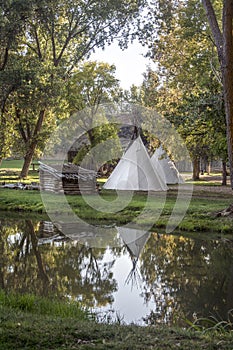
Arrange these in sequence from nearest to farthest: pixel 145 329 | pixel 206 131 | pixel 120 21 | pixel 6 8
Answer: pixel 145 329 → pixel 206 131 → pixel 6 8 → pixel 120 21

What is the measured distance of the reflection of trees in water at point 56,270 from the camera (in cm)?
834

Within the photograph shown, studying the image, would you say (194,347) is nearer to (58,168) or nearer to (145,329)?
(145,329)

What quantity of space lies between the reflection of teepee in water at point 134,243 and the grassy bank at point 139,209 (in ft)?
3.16

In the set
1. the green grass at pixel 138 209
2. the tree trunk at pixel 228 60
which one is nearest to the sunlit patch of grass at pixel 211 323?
the tree trunk at pixel 228 60

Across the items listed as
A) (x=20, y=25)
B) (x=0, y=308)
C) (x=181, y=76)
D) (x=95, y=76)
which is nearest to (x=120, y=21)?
(x=181, y=76)

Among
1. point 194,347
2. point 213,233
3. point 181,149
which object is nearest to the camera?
point 194,347

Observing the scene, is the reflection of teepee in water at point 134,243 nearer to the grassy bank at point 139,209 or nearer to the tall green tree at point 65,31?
the grassy bank at point 139,209

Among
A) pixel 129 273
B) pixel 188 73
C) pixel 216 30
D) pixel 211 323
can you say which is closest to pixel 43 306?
pixel 211 323

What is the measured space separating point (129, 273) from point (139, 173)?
1557 cm

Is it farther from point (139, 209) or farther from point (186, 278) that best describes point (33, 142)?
point (186, 278)

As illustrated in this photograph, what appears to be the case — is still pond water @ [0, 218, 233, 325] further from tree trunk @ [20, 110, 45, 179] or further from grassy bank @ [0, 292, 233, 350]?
tree trunk @ [20, 110, 45, 179]

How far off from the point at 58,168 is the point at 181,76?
28.6 feet

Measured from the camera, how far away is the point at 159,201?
776 inches

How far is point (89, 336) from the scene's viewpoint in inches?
201
